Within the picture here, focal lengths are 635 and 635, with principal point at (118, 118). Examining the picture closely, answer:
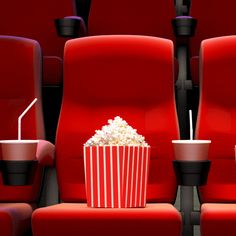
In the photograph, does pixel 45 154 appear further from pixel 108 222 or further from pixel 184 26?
pixel 184 26

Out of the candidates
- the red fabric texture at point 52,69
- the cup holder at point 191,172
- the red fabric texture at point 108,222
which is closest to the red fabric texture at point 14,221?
the red fabric texture at point 108,222

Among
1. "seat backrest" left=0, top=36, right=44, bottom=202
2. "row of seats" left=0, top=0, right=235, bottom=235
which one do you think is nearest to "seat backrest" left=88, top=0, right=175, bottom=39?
"row of seats" left=0, top=0, right=235, bottom=235

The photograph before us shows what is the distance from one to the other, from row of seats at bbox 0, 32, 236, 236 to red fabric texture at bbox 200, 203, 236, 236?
0.10m

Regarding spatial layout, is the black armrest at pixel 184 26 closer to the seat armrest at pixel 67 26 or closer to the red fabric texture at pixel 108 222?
the seat armrest at pixel 67 26

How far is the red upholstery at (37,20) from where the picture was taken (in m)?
0.76

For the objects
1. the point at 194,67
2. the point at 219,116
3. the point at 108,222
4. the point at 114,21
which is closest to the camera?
the point at 108,222

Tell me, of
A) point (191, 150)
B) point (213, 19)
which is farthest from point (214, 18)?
point (191, 150)

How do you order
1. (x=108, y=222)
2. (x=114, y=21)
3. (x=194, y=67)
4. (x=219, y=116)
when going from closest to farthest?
1. (x=108, y=222)
2. (x=219, y=116)
3. (x=194, y=67)
4. (x=114, y=21)

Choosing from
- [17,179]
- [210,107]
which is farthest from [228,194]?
[17,179]

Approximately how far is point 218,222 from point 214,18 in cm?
38

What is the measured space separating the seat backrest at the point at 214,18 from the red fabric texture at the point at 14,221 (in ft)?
1.15

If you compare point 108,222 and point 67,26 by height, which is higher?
point 67,26

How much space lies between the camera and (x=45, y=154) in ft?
1.66

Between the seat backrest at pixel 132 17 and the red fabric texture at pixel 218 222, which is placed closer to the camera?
the red fabric texture at pixel 218 222
